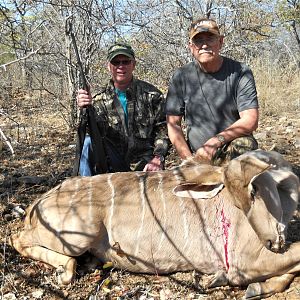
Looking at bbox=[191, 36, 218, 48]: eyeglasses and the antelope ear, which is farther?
bbox=[191, 36, 218, 48]: eyeglasses

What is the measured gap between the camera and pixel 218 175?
316 centimetres

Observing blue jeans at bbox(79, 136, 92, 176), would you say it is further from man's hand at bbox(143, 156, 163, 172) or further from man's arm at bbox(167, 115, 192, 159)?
man's arm at bbox(167, 115, 192, 159)

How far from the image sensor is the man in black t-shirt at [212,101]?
413 cm

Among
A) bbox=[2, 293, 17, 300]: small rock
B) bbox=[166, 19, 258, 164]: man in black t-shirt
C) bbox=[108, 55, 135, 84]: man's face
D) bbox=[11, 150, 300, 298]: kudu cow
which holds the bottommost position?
bbox=[2, 293, 17, 300]: small rock

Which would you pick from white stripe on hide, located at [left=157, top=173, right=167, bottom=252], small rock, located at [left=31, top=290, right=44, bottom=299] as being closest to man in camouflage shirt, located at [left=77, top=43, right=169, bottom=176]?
white stripe on hide, located at [left=157, top=173, right=167, bottom=252]

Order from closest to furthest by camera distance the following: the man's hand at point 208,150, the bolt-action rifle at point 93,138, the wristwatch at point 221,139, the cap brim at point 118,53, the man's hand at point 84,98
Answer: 1. the man's hand at point 208,150
2. the wristwatch at point 221,139
3. the man's hand at point 84,98
4. the bolt-action rifle at point 93,138
5. the cap brim at point 118,53

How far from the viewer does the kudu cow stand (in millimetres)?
2949

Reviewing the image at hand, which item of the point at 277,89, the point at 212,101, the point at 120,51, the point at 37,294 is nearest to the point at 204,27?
the point at 212,101

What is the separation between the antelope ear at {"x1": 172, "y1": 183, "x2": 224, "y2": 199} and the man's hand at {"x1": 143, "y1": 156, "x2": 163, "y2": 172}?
4.46 ft

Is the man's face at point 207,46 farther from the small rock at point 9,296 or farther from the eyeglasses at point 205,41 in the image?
the small rock at point 9,296

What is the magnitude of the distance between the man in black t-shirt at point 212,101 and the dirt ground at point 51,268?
91cm

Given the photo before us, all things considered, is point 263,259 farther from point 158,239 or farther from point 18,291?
point 18,291

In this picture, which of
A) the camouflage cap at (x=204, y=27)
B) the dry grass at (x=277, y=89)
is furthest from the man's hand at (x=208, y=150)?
the dry grass at (x=277, y=89)

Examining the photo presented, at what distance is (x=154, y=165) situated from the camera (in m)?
4.57
